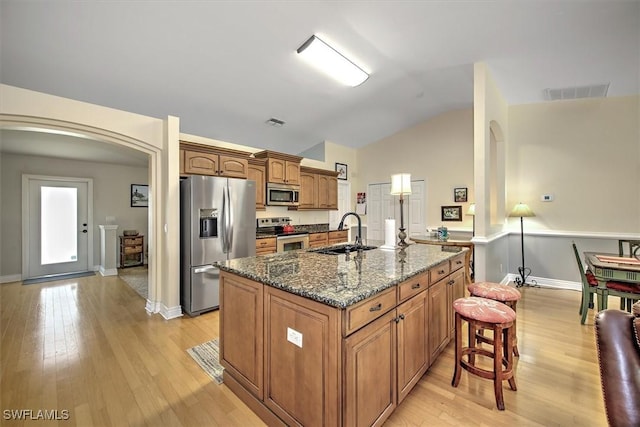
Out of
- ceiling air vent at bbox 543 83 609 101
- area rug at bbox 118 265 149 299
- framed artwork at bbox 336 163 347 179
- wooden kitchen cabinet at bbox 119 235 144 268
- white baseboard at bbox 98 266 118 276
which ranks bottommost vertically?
area rug at bbox 118 265 149 299

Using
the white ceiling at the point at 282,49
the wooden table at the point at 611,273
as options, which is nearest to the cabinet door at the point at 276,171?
the white ceiling at the point at 282,49

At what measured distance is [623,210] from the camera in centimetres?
410

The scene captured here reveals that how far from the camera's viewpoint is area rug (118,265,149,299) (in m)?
4.38

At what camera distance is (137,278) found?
514 centimetres

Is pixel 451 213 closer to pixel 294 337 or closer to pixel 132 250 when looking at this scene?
pixel 294 337

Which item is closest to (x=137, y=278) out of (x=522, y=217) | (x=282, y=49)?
(x=282, y=49)

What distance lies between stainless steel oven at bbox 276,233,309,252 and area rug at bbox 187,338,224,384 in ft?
6.74

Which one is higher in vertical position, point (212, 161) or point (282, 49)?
point (282, 49)

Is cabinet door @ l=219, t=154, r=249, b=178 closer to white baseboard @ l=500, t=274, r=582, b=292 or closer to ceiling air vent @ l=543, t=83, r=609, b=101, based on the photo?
white baseboard @ l=500, t=274, r=582, b=292

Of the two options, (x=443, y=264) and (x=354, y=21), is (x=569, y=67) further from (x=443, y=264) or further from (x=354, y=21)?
(x=443, y=264)

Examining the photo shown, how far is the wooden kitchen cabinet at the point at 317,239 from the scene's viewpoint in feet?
17.0

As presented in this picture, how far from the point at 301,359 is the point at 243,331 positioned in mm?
572

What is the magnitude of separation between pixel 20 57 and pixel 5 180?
11.6 ft

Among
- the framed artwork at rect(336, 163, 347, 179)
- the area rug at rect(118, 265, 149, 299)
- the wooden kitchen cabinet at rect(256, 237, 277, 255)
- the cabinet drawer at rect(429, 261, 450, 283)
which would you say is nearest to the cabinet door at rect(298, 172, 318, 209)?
the framed artwork at rect(336, 163, 347, 179)
